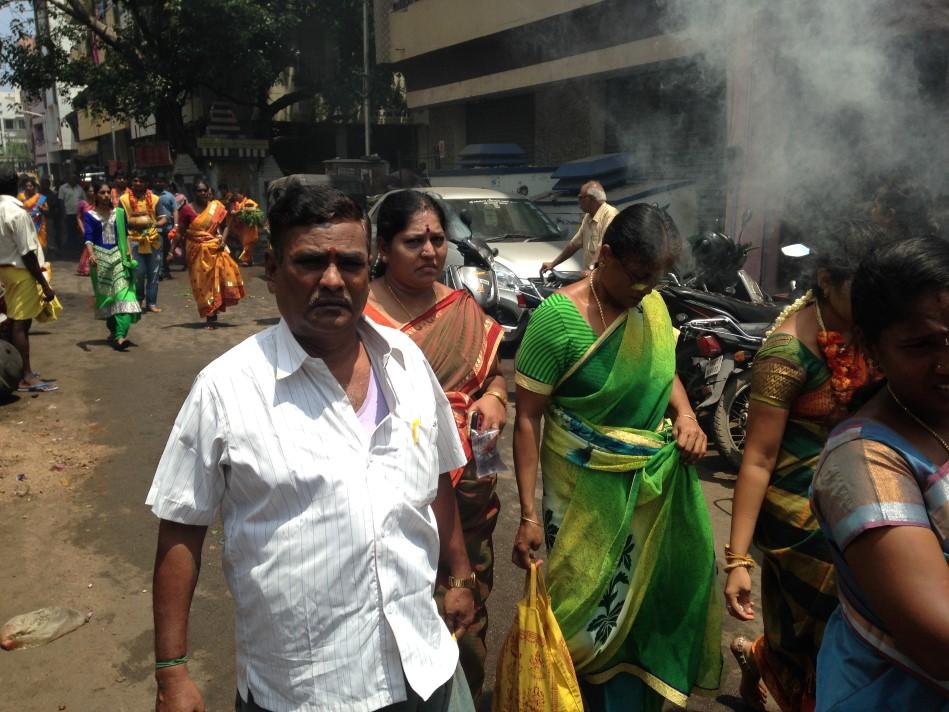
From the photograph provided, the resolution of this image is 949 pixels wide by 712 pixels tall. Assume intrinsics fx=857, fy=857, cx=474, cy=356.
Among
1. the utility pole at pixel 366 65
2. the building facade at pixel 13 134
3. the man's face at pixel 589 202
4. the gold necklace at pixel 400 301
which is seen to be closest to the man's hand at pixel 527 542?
the gold necklace at pixel 400 301

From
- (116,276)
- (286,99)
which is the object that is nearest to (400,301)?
(116,276)

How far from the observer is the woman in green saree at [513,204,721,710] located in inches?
108

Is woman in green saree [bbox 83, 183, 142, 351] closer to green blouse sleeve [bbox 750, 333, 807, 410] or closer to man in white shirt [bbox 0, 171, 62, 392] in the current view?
man in white shirt [bbox 0, 171, 62, 392]

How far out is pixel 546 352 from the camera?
109 inches

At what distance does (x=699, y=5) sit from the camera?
37.7ft

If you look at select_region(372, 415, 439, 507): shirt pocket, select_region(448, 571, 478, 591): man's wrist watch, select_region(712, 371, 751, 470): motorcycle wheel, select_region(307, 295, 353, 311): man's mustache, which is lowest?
select_region(712, 371, 751, 470): motorcycle wheel

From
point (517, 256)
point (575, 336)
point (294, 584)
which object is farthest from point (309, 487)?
point (517, 256)

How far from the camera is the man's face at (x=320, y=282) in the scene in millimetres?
1859

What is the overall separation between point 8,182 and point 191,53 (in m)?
16.1

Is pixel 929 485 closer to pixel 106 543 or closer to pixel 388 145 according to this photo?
pixel 106 543

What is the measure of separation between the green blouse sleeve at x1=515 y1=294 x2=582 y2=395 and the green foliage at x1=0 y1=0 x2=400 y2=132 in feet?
65.7

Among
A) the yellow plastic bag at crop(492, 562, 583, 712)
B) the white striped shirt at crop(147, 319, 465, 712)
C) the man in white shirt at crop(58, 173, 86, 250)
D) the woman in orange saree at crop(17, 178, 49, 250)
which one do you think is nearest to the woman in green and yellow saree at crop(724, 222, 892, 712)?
the yellow plastic bag at crop(492, 562, 583, 712)

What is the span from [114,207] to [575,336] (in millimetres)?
8178

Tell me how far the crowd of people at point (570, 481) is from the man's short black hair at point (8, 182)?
536cm
